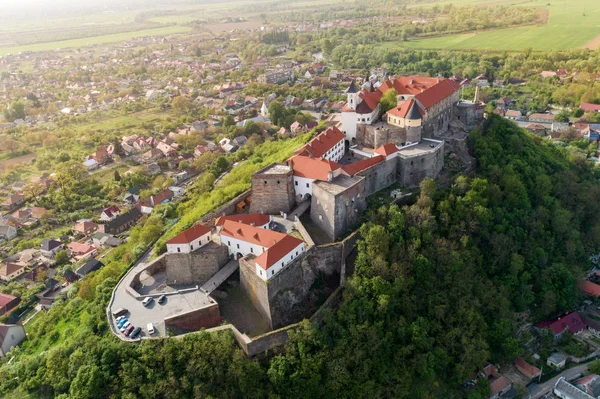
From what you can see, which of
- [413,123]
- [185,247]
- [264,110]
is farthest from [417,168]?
[264,110]

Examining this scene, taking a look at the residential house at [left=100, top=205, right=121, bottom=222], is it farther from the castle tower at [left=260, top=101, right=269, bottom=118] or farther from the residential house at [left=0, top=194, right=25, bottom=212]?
the castle tower at [left=260, top=101, right=269, bottom=118]

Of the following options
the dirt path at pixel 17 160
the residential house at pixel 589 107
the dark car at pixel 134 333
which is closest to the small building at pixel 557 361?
the dark car at pixel 134 333

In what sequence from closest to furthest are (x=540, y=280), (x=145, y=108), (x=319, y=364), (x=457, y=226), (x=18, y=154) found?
(x=319, y=364)
(x=457, y=226)
(x=540, y=280)
(x=18, y=154)
(x=145, y=108)

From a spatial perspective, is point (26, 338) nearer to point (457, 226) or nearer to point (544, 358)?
point (457, 226)

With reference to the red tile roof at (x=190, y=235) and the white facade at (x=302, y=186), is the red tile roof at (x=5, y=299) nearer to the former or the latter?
the red tile roof at (x=190, y=235)

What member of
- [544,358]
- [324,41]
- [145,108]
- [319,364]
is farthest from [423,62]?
[319,364]

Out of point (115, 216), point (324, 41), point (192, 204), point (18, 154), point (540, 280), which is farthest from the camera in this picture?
point (324, 41)
